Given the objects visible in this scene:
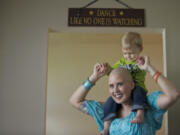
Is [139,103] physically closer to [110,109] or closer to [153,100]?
[153,100]

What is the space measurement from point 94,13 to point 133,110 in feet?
3.97

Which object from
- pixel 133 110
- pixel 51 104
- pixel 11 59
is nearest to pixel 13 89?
pixel 11 59

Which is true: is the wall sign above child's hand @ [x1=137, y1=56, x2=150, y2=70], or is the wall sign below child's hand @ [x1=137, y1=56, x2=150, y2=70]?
above

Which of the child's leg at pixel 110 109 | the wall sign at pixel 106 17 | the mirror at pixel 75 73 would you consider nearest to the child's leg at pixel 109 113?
the child's leg at pixel 110 109

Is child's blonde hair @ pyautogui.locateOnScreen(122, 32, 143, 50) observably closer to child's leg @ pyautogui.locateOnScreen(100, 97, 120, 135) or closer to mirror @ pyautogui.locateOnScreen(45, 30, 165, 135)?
child's leg @ pyautogui.locateOnScreen(100, 97, 120, 135)

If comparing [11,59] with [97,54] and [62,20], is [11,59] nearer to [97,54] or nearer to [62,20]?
[62,20]

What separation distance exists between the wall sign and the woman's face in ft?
3.36

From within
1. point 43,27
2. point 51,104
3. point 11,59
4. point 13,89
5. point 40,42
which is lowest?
point 51,104

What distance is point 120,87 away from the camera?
1449 mm

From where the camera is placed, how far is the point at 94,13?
240cm

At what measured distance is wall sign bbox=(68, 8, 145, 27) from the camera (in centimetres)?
237

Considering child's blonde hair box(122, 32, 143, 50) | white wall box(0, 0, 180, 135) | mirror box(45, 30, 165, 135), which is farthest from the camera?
mirror box(45, 30, 165, 135)

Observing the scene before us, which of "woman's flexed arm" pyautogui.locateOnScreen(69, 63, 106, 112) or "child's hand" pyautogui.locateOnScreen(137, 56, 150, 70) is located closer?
"child's hand" pyautogui.locateOnScreen(137, 56, 150, 70)

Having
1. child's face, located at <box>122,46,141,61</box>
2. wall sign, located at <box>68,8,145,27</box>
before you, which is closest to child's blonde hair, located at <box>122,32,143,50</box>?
child's face, located at <box>122,46,141,61</box>
